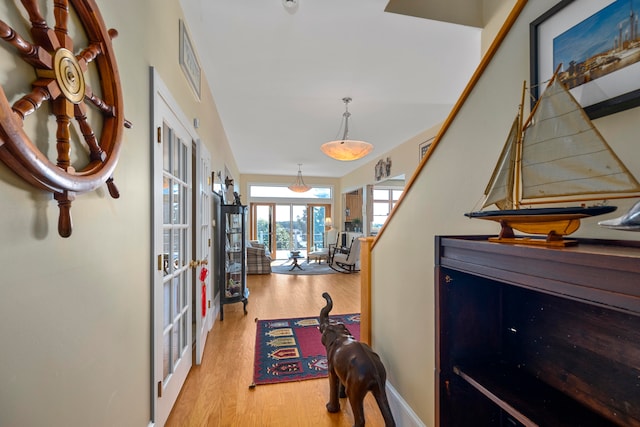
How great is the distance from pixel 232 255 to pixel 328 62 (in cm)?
277

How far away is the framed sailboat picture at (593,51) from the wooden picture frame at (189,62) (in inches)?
82.0

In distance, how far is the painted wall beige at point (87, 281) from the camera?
66 centimetres

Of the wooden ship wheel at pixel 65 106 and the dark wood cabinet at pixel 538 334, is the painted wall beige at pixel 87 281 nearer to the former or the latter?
the wooden ship wheel at pixel 65 106

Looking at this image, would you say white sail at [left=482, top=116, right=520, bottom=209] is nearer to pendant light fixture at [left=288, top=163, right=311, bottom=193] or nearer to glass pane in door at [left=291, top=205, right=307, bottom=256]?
pendant light fixture at [left=288, top=163, right=311, bottom=193]

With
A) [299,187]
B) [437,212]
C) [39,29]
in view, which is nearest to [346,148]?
[437,212]

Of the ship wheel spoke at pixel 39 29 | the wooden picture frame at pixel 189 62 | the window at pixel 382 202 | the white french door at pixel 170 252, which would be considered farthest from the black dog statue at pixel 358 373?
the window at pixel 382 202

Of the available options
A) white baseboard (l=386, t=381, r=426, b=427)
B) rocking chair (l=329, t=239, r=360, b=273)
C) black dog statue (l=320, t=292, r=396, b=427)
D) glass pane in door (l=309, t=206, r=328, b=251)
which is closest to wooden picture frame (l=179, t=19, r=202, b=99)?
black dog statue (l=320, t=292, r=396, b=427)

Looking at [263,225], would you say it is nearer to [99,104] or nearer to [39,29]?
[99,104]

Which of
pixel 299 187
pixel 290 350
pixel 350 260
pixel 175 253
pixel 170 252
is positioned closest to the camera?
pixel 170 252

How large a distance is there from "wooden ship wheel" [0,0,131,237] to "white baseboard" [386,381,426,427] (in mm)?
1778

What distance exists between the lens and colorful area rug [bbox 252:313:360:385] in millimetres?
2359

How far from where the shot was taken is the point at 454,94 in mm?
3338

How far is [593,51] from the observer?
0.78m

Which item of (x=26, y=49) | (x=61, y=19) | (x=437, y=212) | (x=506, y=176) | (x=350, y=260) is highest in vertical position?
(x=61, y=19)
